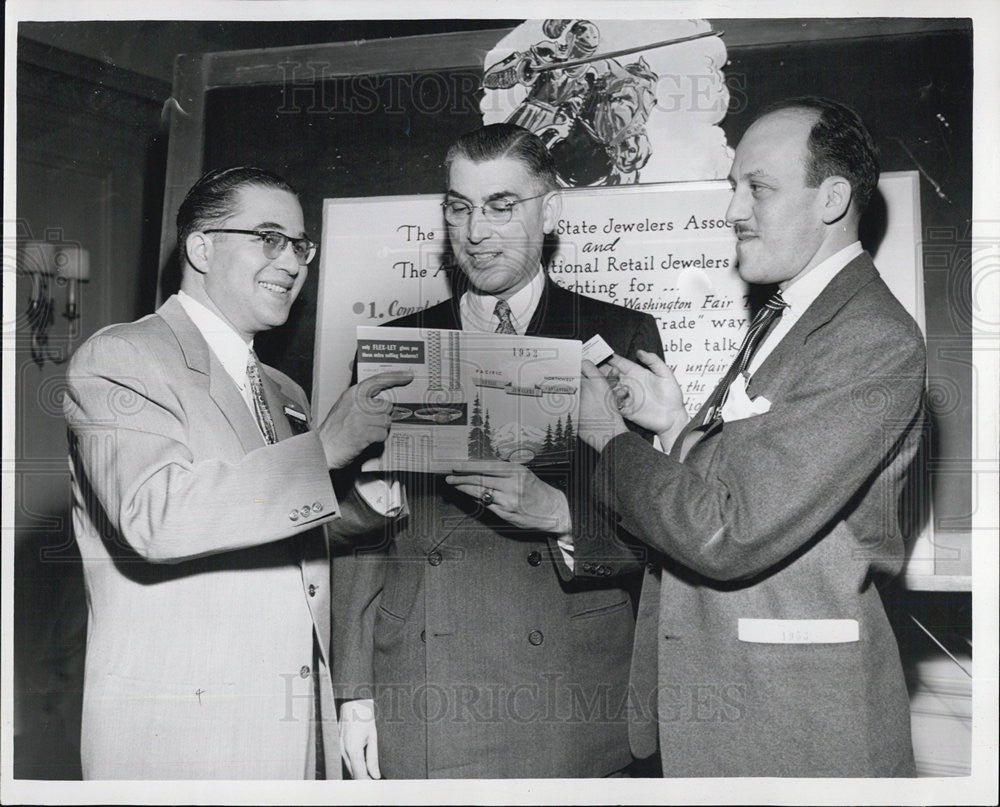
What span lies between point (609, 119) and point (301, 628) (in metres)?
1.72

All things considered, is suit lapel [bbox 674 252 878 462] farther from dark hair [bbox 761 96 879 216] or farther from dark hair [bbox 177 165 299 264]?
dark hair [bbox 177 165 299 264]

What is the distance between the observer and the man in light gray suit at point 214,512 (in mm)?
2479

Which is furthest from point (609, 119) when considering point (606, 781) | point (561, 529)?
point (606, 781)

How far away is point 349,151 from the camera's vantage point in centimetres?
268

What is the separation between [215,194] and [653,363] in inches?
53.6

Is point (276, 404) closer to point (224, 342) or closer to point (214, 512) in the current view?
point (224, 342)

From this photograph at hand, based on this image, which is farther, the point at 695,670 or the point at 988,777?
the point at 988,777

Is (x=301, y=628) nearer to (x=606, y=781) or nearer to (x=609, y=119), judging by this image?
(x=606, y=781)

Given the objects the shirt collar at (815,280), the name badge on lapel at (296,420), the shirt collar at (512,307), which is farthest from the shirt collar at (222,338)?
the shirt collar at (815,280)

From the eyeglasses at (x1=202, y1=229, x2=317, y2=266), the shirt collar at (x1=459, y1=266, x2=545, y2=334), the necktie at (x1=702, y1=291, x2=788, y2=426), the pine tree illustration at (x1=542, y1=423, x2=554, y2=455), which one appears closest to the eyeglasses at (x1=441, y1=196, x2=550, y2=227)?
the shirt collar at (x1=459, y1=266, x2=545, y2=334)

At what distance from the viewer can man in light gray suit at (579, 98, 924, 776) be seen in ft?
7.79

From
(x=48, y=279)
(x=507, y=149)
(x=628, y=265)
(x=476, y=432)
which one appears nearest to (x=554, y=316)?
(x=628, y=265)

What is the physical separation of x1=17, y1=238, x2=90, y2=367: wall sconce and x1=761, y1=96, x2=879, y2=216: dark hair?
2075mm

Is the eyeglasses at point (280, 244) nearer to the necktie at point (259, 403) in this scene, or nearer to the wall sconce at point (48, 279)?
the necktie at point (259, 403)
